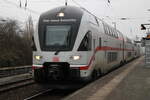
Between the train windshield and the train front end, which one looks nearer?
the train front end

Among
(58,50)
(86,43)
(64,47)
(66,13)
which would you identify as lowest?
(58,50)

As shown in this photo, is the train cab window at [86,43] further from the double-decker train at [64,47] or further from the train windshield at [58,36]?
the train windshield at [58,36]

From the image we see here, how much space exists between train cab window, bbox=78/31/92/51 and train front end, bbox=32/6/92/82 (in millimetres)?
193

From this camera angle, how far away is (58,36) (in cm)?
1093

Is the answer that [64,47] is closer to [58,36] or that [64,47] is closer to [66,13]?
[58,36]

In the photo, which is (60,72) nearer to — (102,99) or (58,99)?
(58,99)

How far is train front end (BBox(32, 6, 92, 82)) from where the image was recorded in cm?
1052

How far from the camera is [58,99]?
1056cm

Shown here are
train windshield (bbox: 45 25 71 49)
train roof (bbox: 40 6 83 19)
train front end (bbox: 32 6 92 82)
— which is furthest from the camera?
train roof (bbox: 40 6 83 19)

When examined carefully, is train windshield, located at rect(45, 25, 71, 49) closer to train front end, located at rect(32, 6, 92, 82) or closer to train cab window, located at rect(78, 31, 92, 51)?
train front end, located at rect(32, 6, 92, 82)

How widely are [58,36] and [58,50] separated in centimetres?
61

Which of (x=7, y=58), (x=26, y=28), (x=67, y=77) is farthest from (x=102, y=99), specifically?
(x=26, y=28)

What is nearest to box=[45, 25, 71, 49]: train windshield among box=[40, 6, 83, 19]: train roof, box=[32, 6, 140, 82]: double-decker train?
box=[32, 6, 140, 82]: double-decker train

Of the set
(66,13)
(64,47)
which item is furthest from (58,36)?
(66,13)
